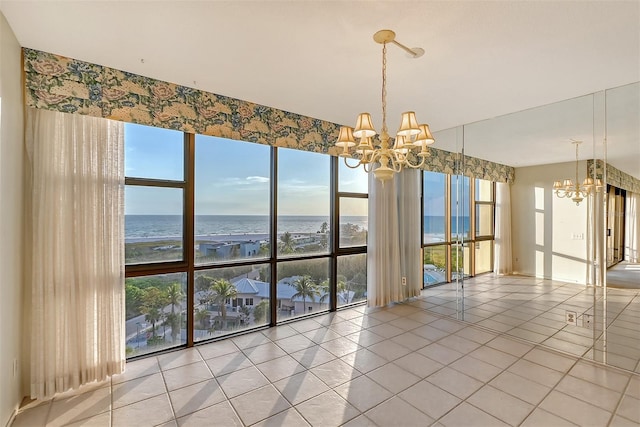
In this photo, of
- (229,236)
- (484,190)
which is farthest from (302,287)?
(484,190)

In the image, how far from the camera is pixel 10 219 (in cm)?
208

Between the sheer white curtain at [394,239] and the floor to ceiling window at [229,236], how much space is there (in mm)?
282

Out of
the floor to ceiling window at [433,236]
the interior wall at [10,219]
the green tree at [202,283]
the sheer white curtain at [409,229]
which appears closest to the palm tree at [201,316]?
the green tree at [202,283]

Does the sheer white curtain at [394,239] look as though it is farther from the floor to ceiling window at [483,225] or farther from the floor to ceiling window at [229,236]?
the floor to ceiling window at [483,225]

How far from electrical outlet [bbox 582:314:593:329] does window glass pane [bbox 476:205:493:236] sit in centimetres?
136

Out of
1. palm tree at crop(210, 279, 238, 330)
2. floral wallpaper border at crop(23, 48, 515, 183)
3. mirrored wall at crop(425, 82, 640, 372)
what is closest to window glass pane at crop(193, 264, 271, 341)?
palm tree at crop(210, 279, 238, 330)

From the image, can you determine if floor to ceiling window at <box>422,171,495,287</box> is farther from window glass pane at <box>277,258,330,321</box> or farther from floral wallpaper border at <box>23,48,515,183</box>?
window glass pane at <box>277,258,330,321</box>

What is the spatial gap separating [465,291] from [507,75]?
9.74 ft

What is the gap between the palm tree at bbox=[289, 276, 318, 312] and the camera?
405 cm

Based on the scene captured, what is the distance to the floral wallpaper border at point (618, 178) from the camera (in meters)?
2.84

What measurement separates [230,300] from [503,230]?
3.73 m

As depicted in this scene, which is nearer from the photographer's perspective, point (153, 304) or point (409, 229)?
point (153, 304)

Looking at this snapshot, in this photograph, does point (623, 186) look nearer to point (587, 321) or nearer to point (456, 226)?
point (587, 321)

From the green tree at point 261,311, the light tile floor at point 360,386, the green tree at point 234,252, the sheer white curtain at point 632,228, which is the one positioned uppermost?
the sheer white curtain at point 632,228
